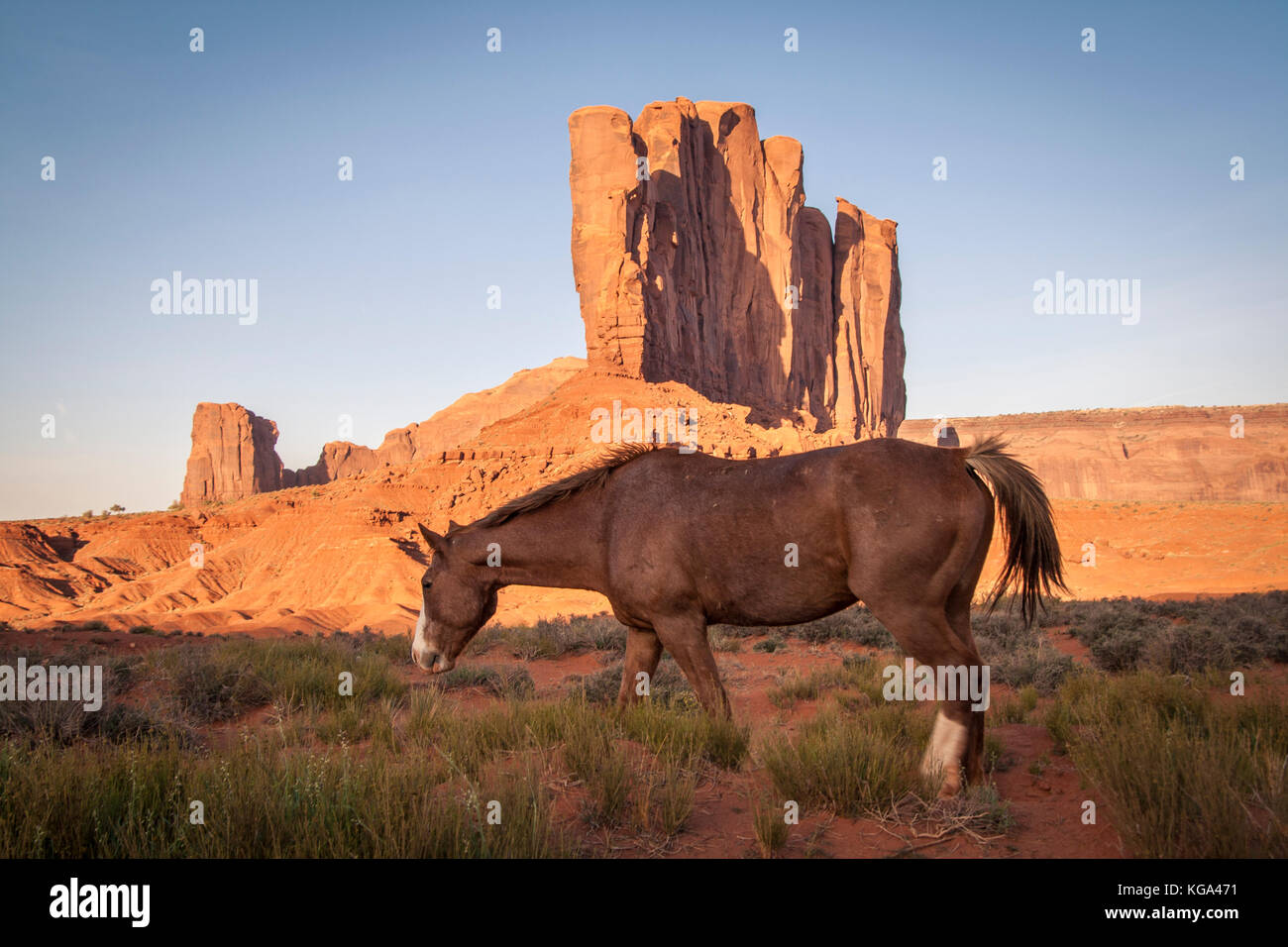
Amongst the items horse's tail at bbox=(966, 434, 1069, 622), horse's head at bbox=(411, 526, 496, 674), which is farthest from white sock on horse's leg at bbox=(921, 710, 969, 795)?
horse's head at bbox=(411, 526, 496, 674)

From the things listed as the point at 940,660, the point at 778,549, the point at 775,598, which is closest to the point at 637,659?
the point at 775,598

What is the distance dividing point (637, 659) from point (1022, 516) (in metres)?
2.93

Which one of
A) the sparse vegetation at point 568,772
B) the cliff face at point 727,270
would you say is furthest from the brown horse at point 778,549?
the cliff face at point 727,270

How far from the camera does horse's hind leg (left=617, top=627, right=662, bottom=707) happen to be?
18.1 ft

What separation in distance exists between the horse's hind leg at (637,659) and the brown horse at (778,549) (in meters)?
0.01

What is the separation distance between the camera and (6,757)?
144 inches

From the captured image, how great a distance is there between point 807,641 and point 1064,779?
303 inches

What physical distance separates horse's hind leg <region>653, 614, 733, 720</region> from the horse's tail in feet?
6.15

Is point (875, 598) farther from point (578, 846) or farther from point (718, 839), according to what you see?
point (578, 846)

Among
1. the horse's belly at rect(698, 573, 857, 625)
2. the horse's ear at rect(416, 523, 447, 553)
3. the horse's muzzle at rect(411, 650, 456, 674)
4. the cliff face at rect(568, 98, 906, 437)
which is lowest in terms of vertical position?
the horse's muzzle at rect(411, 650, 456, 674)

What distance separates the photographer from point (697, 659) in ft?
16.1
